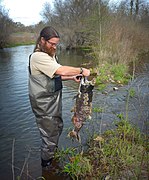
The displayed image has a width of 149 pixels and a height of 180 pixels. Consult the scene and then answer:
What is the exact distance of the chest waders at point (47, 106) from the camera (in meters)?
3.47

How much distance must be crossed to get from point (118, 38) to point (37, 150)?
1103 cm

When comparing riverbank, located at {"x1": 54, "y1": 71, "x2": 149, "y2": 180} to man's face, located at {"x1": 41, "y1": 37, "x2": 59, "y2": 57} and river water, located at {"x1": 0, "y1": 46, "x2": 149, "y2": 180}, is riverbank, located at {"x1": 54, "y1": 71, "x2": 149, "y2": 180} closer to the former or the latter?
river water, located at {"x1": 0, "y1": 46, "x2": 149, "y2": 180}

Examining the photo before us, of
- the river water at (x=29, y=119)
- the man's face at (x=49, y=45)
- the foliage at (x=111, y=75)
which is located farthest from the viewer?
the foliage at (x=111, y=75)

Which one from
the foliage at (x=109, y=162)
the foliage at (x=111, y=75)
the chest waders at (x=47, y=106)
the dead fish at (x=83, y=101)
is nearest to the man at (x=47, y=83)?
the chest waders at (x=47, y=106)

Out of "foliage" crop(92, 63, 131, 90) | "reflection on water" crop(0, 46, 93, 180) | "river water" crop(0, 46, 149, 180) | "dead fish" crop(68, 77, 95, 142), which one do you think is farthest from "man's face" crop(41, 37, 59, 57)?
"foliage" crop(92, 63, 131, 90)

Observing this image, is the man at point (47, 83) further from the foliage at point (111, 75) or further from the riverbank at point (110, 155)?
the foliage at point (111, 75)

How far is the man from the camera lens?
3273 millimetres

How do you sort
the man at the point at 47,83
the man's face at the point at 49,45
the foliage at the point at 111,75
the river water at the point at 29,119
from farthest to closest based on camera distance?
the foliage at the point at 111,75 → the river water at the point at 29,119 → the man's face at the point at 49,45 → the man at the point at 47,83

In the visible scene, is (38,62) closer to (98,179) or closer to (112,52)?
(98,179)

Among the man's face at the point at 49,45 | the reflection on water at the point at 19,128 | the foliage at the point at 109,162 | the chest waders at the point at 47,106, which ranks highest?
the man's face at the point at 49,45

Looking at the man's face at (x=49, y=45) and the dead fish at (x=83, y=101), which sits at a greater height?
the man's face at (x=49, y=45)

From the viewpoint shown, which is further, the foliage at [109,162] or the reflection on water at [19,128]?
the reflection on water at [19,128]

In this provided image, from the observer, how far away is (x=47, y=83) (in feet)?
11.3

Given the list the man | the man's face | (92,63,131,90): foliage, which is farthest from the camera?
(92,63,131,90): foliage
